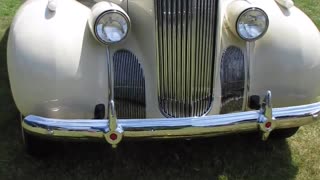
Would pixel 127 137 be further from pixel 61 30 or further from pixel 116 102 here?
pixel 61 30

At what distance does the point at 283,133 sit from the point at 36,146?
178cm

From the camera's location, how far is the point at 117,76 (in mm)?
3166

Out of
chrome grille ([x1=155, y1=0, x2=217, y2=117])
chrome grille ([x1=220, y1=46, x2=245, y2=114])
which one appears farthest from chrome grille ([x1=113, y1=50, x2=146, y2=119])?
chrome grille ([x1=220, y1=46, x2=245, y2=114])

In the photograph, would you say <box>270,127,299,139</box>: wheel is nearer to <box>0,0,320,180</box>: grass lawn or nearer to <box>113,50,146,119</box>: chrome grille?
<box>0,0,320,180</box>: grass lawn

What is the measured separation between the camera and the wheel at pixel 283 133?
3795mm

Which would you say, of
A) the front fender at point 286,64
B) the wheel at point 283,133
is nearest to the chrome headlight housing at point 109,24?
the front fender at point 286,64

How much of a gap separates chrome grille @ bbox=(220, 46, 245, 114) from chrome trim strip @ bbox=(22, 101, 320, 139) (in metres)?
0.30

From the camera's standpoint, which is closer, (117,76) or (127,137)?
(127,137)

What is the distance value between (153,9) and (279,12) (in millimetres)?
921

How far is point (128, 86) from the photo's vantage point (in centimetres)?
318

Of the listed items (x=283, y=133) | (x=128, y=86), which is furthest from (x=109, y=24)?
(x=283, y=133)

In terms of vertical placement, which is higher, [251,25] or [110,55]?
[251,25]

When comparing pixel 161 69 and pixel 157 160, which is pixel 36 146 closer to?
pixel 157 160

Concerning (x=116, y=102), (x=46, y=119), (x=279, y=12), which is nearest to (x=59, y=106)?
(x=46, y=119)
